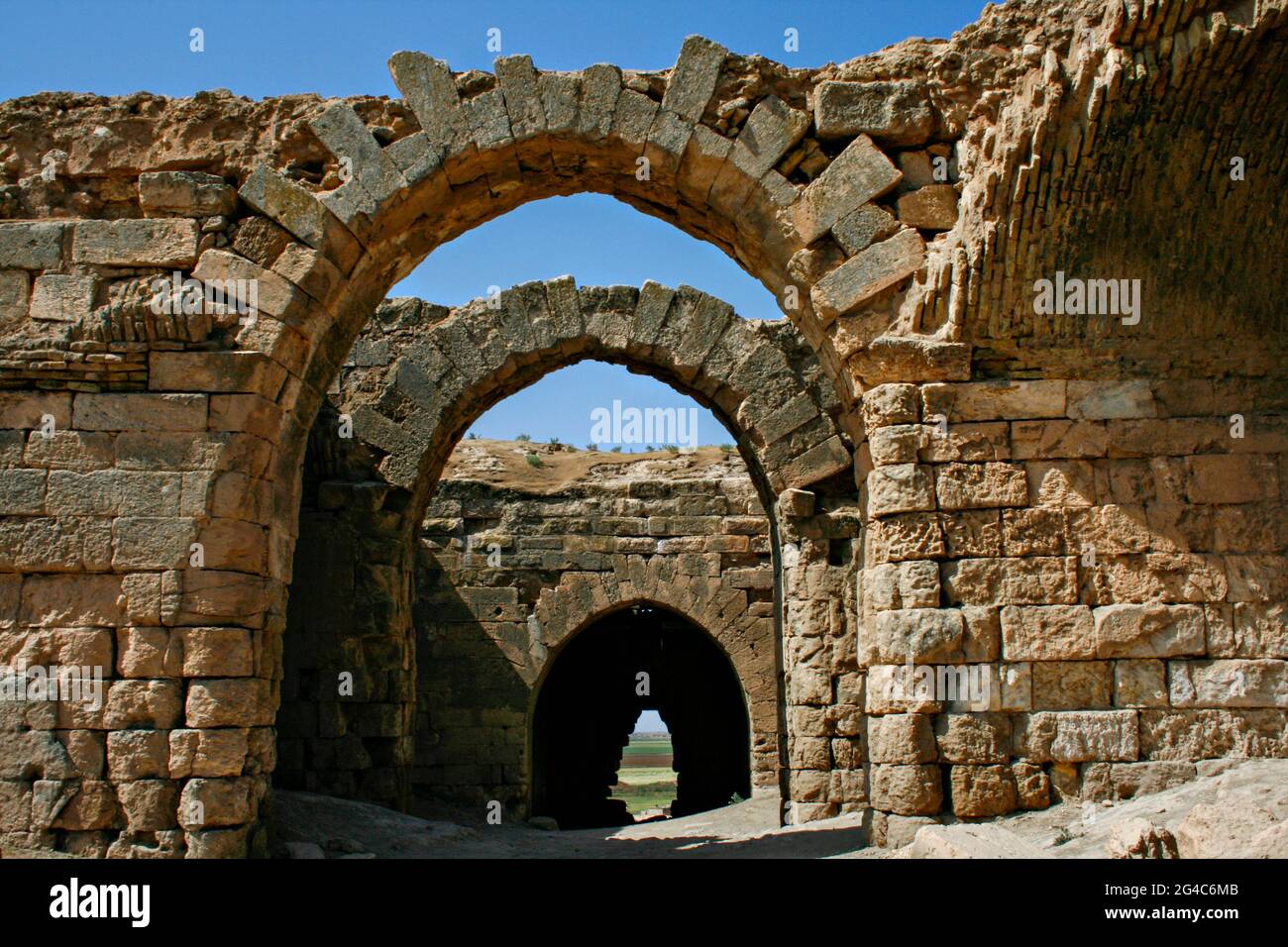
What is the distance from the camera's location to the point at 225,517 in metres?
6.10

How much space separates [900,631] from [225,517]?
3.59 m

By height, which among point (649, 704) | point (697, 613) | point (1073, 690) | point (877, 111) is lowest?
point (649, 704)

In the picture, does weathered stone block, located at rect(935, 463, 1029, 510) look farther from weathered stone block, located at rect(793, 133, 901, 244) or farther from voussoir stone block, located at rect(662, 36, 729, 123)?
voussoir stone block, located at rect(662, 36, 729, 123)

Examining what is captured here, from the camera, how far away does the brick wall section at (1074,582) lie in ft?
18.7

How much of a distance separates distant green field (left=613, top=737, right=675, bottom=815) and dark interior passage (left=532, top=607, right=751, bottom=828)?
2.30 m

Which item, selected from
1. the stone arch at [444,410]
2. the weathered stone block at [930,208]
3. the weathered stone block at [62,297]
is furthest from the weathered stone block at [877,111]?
the stone arch at [444,410]

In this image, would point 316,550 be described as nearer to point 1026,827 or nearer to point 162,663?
point 162,663

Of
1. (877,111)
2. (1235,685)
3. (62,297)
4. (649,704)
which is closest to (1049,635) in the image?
(1235,685)

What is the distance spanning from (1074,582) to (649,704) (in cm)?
1371

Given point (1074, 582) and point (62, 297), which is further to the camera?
point (62, 297)

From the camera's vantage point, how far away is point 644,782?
121 feet

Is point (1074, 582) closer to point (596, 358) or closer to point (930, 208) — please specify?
point (930, 208)

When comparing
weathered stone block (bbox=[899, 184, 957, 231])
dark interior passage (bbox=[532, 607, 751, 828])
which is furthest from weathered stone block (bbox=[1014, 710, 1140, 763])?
dark interior passage (bbox=[532, 607, 751, 828])

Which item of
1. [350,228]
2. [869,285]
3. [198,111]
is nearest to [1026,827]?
[869,285]
